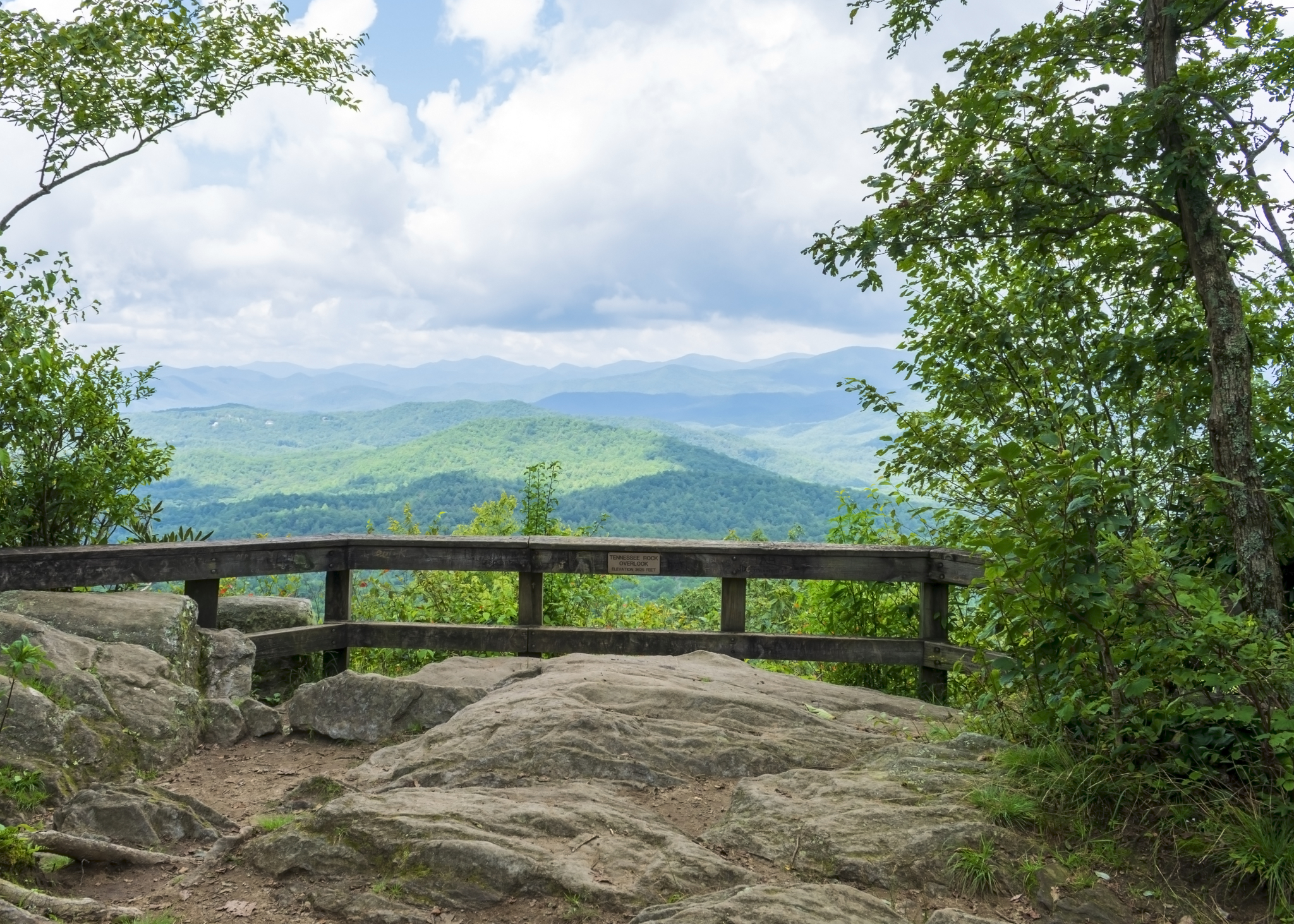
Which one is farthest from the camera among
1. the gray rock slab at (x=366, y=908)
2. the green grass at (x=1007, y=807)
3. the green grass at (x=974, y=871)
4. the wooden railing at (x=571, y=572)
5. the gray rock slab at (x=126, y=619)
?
the wooden railing at (x=571, y=572)

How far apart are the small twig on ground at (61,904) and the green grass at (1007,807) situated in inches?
125

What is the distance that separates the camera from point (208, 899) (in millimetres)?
3592

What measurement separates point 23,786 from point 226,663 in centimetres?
237

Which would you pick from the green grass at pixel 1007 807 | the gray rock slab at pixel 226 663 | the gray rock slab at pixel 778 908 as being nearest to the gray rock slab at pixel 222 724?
the gray rock slab at pixel 226 663

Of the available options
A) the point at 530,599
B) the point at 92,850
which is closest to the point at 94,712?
the point at 92,850

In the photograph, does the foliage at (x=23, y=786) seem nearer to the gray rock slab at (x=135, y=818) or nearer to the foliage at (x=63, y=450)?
the gray rock slab at (x=135, y=818)

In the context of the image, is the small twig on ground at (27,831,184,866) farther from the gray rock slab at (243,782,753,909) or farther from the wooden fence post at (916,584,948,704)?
the wooden fence post at (916,584,948,704)

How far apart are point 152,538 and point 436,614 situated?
2955mm

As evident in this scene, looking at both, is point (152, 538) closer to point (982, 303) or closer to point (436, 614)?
point (436, 614)

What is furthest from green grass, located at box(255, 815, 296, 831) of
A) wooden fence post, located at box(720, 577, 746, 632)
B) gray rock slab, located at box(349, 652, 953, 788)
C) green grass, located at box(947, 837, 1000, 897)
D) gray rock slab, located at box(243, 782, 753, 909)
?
wooden fence post, located at box(720, 577, 746, 632)

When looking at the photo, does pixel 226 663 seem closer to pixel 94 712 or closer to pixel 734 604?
pixel 94 712

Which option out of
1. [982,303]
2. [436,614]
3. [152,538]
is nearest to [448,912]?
[982,303]

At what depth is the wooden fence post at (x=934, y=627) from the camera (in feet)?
24.3

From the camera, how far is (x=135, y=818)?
4188 millimetres
